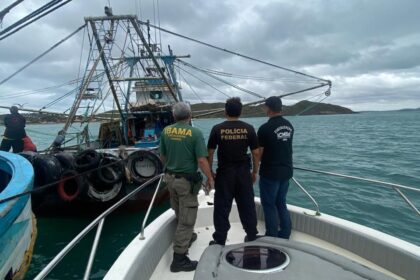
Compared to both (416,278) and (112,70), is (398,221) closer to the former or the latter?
(416,278)

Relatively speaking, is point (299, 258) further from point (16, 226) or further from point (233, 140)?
point (16, 226)

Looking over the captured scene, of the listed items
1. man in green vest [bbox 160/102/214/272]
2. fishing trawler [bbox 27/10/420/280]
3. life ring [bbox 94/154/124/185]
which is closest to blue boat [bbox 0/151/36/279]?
fishing trawler [bbox 27/10/420/280]

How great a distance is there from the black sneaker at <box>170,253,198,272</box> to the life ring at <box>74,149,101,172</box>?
20.1ft

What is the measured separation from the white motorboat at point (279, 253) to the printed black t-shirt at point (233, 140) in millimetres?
960

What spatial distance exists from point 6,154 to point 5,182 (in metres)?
0.59

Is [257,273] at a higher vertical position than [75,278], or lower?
higher

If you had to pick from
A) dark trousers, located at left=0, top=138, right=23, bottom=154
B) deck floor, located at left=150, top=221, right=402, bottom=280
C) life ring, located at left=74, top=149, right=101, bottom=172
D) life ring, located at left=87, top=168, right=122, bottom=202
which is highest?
dark trousers, located at left=0, top=138, right=23, bottom=154

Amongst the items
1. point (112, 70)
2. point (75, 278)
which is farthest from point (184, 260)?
point (112, 70)

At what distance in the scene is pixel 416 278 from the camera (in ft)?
10.7

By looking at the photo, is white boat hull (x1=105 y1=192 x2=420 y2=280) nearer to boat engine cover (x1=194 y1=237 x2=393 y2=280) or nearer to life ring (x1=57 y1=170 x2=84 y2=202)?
boat engine cover (x1=194 y1=237 x2=393 y2=280)

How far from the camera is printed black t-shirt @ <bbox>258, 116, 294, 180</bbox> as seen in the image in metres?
3.98

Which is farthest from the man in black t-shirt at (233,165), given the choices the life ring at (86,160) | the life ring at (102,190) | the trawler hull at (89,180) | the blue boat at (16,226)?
the life ring at (102,190)

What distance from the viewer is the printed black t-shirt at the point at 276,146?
3.98 meters

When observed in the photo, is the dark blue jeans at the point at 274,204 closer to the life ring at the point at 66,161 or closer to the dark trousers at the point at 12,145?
the life ring at the point at 66,161
